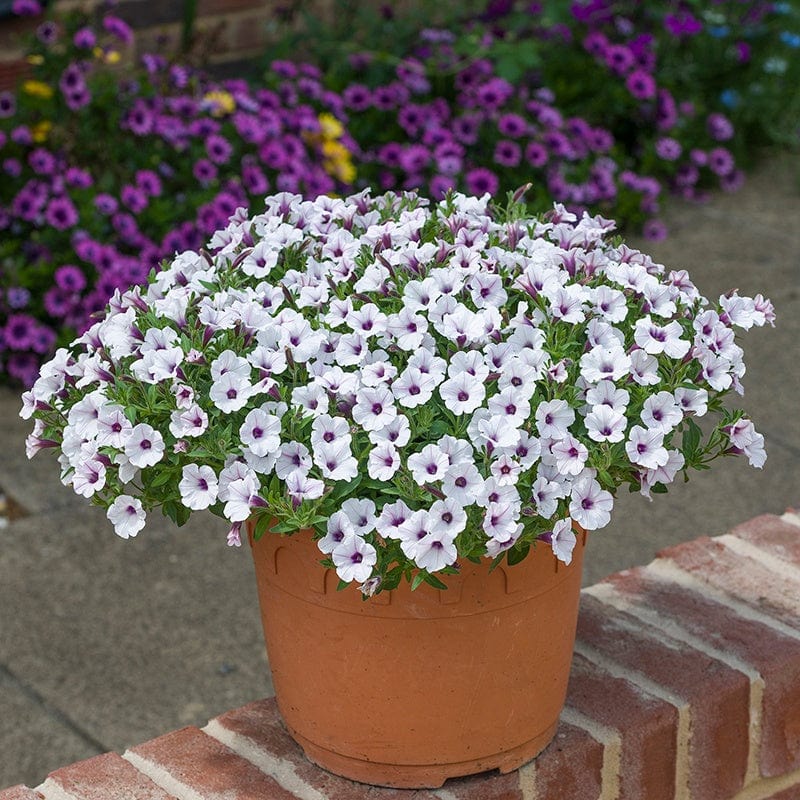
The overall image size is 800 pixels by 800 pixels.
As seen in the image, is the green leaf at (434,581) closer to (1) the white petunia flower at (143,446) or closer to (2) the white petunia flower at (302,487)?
(2) the white petunia flower at (302,487)

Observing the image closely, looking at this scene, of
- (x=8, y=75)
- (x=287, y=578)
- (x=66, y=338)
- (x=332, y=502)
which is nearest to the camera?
(x=332, y=502)

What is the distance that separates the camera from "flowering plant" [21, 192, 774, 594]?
1.49 meters

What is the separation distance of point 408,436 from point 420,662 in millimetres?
314

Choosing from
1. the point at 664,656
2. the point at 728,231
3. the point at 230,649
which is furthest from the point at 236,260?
the point at 728,231

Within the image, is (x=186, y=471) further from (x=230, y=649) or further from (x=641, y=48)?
(x=641, y=48)

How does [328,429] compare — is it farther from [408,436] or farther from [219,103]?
[219,103]

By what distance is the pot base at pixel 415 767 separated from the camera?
1723 mm

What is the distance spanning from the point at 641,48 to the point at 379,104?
1.04 m

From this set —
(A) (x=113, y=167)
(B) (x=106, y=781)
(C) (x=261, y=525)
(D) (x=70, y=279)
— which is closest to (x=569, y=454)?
(C) (x=261, y=525)

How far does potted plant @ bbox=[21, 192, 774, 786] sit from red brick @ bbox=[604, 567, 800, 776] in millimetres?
344

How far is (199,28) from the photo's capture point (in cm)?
489

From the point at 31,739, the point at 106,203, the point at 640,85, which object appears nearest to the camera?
the point at 31,739

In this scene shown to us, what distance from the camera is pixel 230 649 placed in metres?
2.83

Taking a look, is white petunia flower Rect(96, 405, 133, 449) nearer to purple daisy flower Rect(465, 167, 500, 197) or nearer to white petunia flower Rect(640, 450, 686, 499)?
white petunia flower Rect(640, 450, 686, 499)
